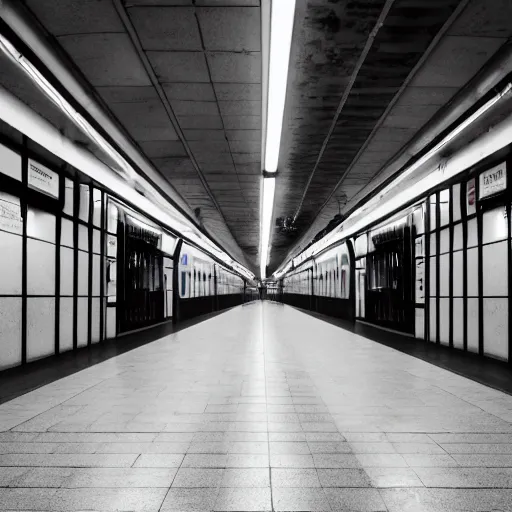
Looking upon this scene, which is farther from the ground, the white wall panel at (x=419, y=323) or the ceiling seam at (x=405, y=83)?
the ceiling seam at (x=405, y=83)

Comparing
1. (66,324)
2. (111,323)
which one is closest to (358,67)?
(66,324)

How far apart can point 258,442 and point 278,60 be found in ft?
12.0

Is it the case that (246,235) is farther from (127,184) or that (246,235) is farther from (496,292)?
(496,292)

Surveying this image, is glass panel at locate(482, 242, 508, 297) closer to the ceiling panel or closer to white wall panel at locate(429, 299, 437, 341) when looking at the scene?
white wall panel at locate(429, 299, 437, 341)

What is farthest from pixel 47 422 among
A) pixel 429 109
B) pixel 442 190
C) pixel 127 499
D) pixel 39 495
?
pixel 442 190

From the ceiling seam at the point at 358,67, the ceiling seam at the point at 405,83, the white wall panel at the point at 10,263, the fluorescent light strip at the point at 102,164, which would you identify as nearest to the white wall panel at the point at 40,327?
the white wall panel at the point at 10,263

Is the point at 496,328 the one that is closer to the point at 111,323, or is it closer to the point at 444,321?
the point at 444,321

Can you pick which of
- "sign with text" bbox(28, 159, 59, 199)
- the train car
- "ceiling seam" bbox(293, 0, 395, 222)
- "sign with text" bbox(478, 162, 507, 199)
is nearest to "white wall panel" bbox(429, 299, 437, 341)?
the train car

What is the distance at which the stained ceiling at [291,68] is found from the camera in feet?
15.9

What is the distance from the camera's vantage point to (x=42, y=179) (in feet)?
27.0

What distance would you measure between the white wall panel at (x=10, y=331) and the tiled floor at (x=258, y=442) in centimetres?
114

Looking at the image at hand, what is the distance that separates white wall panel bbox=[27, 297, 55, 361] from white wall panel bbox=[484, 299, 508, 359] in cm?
741

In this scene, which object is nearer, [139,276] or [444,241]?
[444,241]

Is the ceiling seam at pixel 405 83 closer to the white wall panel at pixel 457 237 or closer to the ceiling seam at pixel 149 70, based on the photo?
the white wall panel at pixel 457 237
